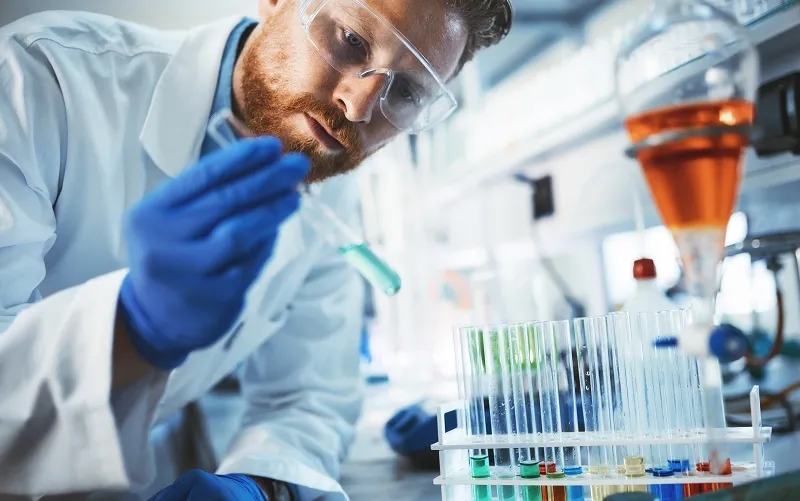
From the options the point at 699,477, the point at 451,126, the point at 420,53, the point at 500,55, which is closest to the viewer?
the point at 699,477

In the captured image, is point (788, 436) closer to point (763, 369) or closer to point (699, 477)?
point (763, 369)

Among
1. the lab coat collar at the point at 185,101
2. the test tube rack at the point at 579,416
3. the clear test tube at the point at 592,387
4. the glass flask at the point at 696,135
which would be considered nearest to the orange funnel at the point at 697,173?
A: the glass flask at the point at 696,135

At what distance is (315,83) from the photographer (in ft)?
4.18

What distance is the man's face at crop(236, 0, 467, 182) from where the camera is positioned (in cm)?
124

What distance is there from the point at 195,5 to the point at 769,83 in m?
1.30

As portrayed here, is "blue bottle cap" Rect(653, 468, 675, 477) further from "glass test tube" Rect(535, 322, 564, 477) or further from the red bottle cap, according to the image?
the red bottle cap

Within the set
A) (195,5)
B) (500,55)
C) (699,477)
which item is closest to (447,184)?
(500,55)

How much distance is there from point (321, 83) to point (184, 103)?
299mm

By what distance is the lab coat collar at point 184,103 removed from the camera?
1.30 meters

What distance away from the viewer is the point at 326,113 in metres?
1.28

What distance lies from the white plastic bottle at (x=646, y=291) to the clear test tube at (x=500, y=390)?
29 cm

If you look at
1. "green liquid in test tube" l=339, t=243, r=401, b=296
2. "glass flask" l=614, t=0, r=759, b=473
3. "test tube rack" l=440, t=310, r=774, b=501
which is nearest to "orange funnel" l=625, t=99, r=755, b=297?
"glass flask" l=614, t=0, r=759, b=473

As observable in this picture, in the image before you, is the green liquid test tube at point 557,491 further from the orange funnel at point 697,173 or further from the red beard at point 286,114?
the red beard at point 286,114

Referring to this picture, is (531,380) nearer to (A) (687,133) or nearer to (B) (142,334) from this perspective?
(A) (687,133)
